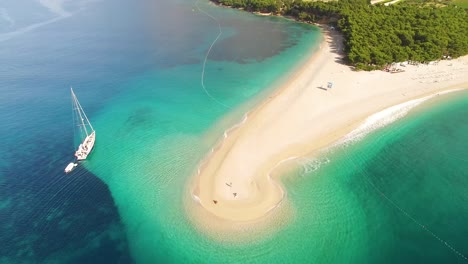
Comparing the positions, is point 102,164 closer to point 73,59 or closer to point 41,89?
point 41,89

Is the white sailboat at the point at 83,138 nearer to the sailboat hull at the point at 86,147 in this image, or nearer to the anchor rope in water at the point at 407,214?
the sailboat hull at the point at 86,147

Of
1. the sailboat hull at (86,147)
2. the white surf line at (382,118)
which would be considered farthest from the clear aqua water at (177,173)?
the white surf line at (382,118)

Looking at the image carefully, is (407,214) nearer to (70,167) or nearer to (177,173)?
(177,173)

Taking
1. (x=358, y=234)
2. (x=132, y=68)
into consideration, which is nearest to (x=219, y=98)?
(x=132, y=68)

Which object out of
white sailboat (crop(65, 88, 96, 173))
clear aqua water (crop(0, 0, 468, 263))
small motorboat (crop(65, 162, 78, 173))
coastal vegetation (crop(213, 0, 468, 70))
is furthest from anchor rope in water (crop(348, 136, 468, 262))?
small motorboat (crop(65, 162, 78, 173))

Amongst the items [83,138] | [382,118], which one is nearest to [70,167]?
[83,138]

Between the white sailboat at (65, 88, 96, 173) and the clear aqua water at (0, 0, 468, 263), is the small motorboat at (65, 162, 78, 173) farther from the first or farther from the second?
the clear aqua water at (0, 0, 468, 263)
